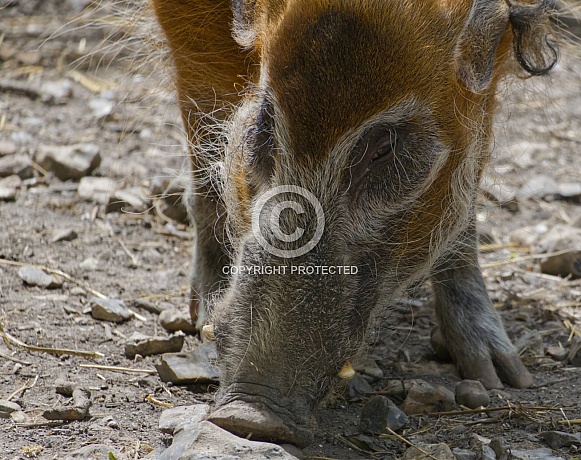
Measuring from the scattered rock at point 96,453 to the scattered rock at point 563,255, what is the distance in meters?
2.82

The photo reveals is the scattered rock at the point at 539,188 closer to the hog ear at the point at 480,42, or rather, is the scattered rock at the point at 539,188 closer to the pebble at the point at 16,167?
the hog ear at the point at 480,42

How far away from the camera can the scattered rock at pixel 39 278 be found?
4008 millimetres

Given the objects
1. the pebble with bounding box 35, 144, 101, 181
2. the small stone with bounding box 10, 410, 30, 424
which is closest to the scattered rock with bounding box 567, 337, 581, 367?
the small stone with bounding box 10, 410, 30, 424

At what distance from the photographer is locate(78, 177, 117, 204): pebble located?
16.6 ft

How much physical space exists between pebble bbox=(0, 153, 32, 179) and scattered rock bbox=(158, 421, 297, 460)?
9.82 feet

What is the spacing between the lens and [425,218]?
10.3 feet

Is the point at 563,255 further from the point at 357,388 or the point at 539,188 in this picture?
the point at 357,388

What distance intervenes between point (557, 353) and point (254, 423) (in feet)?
5.79

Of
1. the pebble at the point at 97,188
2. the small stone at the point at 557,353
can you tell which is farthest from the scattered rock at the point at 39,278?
the small stone at the point at 557,353

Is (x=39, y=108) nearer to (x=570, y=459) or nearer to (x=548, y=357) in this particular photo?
(x=548, y=357)

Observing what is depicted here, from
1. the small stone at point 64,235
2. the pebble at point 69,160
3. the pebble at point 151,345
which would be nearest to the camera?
the pebble at point 151,345

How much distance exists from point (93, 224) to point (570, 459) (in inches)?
114

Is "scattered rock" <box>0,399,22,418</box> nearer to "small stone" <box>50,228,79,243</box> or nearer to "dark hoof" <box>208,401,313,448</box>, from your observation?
"dark hoof" <box>208,401,313,448</box>

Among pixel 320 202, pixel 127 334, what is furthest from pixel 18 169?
pixel 320 202
